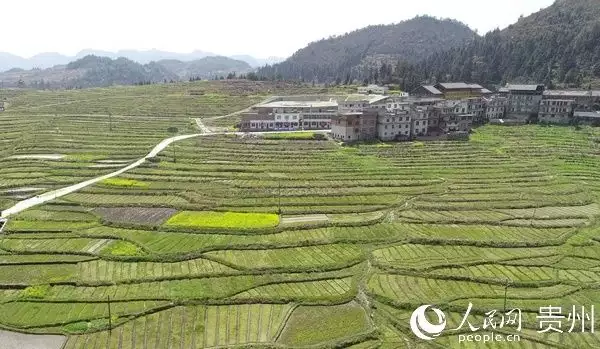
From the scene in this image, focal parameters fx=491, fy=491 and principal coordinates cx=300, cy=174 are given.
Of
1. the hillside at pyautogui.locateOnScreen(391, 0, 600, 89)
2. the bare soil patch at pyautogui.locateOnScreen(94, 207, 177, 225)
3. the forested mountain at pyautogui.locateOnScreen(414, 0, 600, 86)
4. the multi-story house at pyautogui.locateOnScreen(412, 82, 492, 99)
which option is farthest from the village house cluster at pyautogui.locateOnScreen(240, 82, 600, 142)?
the bare soil patch at pyautogui.locateOnScreen(94, 207, 177, 225)

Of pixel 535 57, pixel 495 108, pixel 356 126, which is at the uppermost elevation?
pixel 535 57

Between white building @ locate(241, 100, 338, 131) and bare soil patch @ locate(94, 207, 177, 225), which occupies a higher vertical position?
white building @ locate(241, 100, 338, 131)

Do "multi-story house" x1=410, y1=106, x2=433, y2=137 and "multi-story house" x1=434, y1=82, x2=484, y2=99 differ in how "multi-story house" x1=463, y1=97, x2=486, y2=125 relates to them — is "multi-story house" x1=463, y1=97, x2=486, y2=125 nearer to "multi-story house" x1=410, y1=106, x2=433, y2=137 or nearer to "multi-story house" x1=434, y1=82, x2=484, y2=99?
"multi-story house" x1=434, y1=82, x2=484, y2=99

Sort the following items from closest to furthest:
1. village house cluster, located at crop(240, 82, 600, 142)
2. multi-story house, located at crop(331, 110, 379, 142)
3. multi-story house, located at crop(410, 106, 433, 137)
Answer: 1. multi-story house, located at crop(331, 110, 379, 142)
2. village house cluster, located at crop(240, 82, 600, 142)
3. multi-story house, located at crop(410, 106, 433, 137)

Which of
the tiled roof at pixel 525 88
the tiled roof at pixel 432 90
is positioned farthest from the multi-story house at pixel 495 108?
the tiled roof at pixel 432 90

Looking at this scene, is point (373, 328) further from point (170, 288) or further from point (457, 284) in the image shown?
point (170, 288)

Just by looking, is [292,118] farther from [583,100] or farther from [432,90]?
[583,100]

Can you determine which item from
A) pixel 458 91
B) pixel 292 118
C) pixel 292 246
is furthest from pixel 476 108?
pixel 292 246
